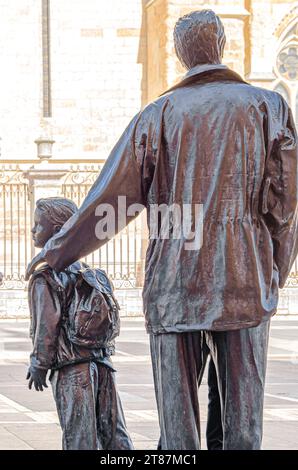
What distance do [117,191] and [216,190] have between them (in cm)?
45

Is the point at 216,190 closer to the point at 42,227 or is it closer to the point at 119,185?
the point at 119,185

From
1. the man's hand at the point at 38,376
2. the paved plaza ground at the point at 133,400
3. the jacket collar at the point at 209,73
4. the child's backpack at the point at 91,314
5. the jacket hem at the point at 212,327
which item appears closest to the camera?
the jacket hem at the point at 212,327

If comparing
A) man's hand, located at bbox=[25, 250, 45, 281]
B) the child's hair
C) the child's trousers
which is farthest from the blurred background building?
man's hand, located at bbox=[25, 250, 45, 281]

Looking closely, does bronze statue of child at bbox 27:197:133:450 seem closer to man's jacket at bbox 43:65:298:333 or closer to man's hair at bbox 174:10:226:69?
man's jacket at bbox 43:65:298:333

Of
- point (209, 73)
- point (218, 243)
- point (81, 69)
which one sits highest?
point (81, 69)

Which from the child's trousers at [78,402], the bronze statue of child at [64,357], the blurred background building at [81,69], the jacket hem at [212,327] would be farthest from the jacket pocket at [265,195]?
the blurred background building at [81,69]

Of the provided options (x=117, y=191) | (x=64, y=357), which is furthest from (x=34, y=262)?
(x=117, y=191)

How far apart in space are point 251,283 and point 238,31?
1012 inches

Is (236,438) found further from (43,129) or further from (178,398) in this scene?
(43,129)

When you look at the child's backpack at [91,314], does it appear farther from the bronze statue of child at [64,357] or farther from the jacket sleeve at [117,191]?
the jacket sleeve at [117,191]

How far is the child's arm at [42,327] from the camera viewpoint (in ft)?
19.0

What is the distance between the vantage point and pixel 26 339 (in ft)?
69.6

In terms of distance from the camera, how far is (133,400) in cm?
1199

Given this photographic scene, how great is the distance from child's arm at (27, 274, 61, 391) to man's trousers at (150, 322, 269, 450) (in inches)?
33.2
